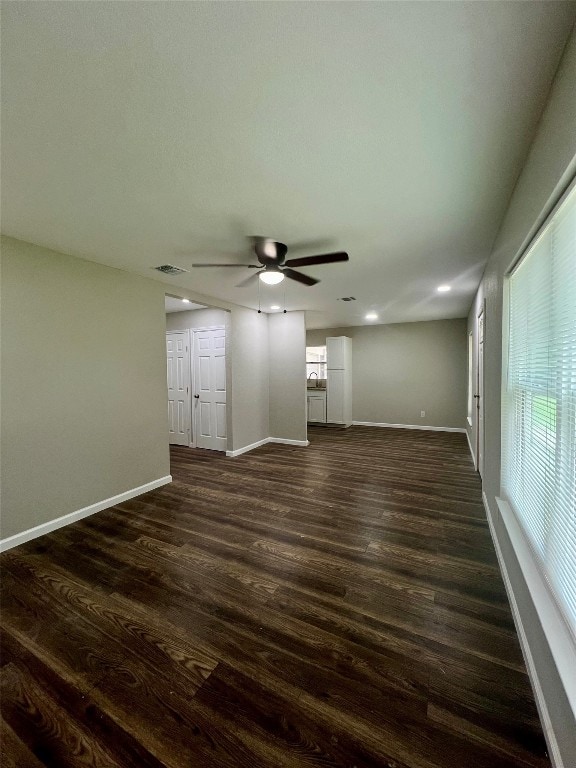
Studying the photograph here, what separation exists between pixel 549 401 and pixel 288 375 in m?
4.57

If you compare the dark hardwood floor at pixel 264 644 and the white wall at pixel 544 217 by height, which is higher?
the white wall at pixel 544 217

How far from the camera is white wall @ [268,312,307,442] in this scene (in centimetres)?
564

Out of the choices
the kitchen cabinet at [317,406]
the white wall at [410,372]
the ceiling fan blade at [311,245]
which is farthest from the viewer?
the kitchen cabinet at [317,406]

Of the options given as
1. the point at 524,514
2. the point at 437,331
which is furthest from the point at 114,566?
the point at 437,331

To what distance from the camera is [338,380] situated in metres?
7.18

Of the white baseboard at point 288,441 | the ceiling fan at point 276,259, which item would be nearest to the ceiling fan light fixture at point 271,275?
the ceiling fan at point 276,259

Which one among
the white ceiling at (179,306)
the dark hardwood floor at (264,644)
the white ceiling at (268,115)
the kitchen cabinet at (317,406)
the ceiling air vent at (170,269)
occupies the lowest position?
the dark hardwood floor at (264,644)

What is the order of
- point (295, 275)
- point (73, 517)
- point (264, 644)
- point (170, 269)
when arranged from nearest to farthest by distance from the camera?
point (264, 644), point (295, 275), point (73, 517), point (170, 269)

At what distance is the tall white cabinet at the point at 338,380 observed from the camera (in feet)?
23.6

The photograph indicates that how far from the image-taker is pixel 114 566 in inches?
86.0

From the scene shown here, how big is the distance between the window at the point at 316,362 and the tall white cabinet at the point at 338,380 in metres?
0.80

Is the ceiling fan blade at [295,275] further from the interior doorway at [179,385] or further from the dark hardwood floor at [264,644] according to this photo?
the interior doorway at [179,385]

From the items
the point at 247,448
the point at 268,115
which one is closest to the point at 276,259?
the point at 268,115

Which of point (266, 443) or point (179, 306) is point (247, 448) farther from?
point (179, 306)
